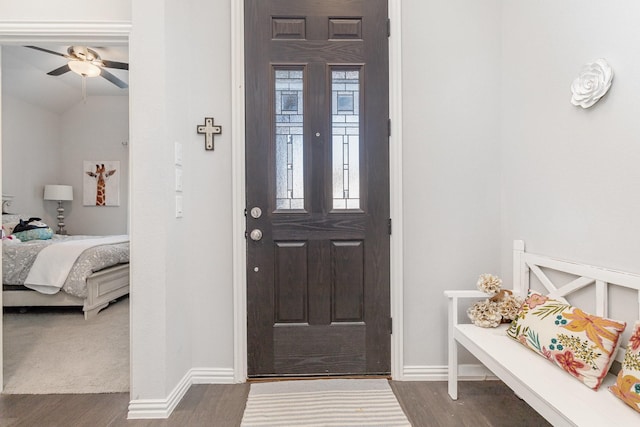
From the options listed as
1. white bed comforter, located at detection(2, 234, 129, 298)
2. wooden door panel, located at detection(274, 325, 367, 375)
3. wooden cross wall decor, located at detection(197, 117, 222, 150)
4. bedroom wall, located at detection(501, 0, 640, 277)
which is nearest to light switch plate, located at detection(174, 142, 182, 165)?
wooden cross wall decor, located at detection(197, 117, 222, 150)

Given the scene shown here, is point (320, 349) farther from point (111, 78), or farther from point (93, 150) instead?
point (93, 150)

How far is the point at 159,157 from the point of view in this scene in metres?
1.82

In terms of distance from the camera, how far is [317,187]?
2166 mm

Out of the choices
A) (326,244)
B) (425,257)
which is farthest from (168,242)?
(425,257)

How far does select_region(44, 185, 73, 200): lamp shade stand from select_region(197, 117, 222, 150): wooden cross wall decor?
4.66 meters

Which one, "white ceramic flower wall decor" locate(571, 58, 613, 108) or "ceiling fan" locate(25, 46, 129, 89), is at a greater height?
"ceiling fan" locate(25, 46, 129, 89)

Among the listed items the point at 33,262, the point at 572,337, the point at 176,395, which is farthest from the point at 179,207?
the point at 33,262

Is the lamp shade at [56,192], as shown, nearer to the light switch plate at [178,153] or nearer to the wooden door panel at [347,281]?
the light switch plate at [178,153]

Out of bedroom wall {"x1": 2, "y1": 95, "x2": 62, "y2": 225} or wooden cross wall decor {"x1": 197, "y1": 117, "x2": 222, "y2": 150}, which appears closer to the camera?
wooden cross wall decor {"x1": 197, "y1": 117, "x2": 222, "y2": 150}

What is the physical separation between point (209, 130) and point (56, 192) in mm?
4708

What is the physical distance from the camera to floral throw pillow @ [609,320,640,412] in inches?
45.2

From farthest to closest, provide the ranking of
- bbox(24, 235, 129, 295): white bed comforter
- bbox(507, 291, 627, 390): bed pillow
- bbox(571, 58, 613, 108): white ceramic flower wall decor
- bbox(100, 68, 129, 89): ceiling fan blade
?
bbox(100, 68, 129, 89): ceiling fan blade → bbox(24, 235, 129, 295): white bed comforter → bbox(571, 58, 613, 108): white ceramic flower wall decor → bbox(507, 291, 627, 390): bed pillow

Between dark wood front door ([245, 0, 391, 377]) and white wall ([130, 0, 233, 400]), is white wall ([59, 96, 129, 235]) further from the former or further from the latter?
dark wood front door ([245, 0, 391, 377])

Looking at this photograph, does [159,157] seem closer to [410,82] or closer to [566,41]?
[410,82]
